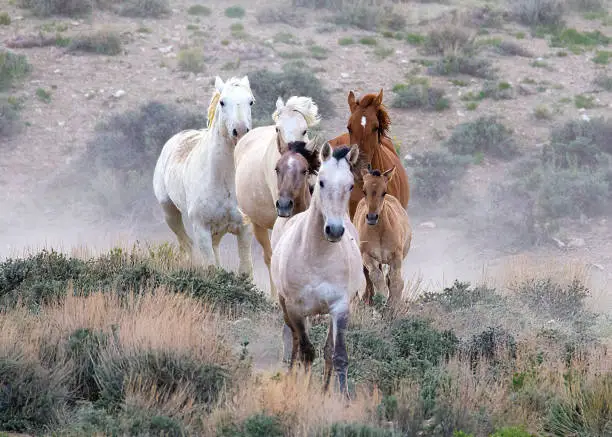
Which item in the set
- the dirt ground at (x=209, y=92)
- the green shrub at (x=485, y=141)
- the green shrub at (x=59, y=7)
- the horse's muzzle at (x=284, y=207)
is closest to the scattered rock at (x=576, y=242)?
the dirt ground at (x=209, y=92)

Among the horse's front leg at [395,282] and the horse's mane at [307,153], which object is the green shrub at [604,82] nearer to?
the horse's front leg at [395,282]

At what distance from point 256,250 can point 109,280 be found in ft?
25.4

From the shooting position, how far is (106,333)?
825cm

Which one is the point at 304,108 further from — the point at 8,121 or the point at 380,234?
the point at 8,121

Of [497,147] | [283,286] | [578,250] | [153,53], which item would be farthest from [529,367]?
[153,53]

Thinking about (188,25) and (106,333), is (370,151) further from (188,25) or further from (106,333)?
(188,25)

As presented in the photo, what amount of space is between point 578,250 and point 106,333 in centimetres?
1145

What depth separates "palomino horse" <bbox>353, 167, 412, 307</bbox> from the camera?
32.6 feet

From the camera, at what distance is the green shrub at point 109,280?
1000cm

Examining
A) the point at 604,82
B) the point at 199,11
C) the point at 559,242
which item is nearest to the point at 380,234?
the point at 559,242

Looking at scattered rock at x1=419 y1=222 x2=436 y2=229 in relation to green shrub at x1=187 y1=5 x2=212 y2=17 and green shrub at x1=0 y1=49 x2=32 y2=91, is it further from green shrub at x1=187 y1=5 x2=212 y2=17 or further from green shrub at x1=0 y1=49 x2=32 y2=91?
green shrub at x1=187 y1=5 x2=212 y2=17

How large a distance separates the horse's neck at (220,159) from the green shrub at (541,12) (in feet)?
60.8

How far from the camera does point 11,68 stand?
24.0 meters

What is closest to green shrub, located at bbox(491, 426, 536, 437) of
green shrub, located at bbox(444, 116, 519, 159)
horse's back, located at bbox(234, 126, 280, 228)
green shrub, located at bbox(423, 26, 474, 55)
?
horse's back, located at bbox(234, 126, 280, 228)
